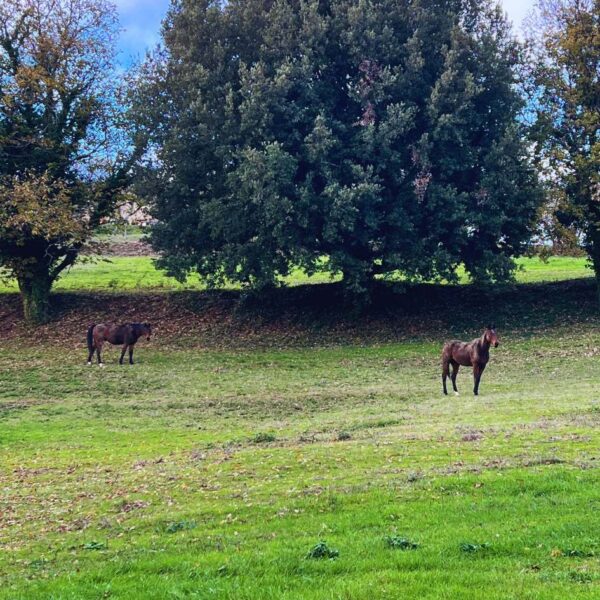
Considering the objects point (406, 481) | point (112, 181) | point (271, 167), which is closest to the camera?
point (406, 481)

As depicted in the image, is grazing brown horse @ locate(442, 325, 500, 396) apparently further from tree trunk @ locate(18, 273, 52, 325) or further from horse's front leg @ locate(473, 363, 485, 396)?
tree trunk @ locate(18, 273, 52, 325)

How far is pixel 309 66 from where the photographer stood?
109ft

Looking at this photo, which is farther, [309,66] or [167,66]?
[167,66]

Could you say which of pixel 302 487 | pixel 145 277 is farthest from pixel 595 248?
pixel 302 487

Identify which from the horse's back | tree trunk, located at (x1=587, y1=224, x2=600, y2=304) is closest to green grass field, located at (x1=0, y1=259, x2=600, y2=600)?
the horse's back

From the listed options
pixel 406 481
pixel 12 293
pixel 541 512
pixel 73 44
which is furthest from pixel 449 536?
pixel 12 293

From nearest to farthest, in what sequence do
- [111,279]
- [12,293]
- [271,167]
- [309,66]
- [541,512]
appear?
[541,512]
[271,167]
[309,66]
[12,293]
[111,279]

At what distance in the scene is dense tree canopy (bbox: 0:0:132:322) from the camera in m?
36.8

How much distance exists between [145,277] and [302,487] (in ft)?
132

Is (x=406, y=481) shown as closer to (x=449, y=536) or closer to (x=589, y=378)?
(x=449, y=536)

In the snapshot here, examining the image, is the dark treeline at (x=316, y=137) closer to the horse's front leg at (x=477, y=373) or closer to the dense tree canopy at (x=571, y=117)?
the dense tree canopy at (x=571, y=117)

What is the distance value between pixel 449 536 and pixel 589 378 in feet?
60.8

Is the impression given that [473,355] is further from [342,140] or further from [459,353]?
[342,140]

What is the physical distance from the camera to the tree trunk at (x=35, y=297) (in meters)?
40.1
